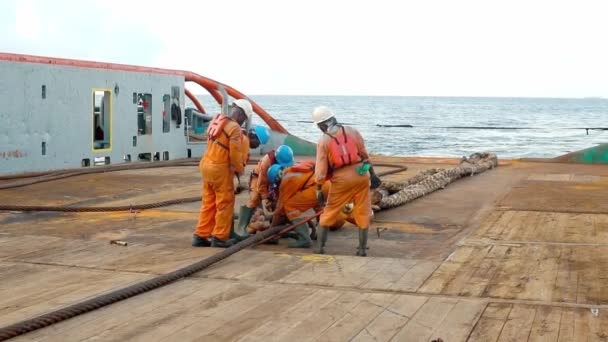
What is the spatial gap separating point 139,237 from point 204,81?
14701mm

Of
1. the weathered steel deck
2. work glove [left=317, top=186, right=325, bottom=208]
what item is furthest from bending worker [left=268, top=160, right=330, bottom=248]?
the weathered steel deck

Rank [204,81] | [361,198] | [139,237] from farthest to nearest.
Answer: [204,81] < [139,237] < [361,198]

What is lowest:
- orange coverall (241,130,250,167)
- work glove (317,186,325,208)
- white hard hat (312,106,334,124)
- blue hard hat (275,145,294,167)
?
work glove (317,186,325,208)

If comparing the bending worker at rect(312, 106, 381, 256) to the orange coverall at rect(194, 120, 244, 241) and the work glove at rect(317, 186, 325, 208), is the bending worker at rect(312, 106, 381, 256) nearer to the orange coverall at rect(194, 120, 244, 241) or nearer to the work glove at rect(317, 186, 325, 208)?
the work glove at rect(317, 186, 325, 208)

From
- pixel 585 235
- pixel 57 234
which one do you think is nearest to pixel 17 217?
pixel 57 234

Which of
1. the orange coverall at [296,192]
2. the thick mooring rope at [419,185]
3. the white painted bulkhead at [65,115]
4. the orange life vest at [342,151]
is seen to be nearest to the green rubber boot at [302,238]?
the orange coverall at [296,192]

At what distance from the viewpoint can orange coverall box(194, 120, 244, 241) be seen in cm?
855

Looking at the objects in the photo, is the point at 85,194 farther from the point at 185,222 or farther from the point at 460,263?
the point at 460,263

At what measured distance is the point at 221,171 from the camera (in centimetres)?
855

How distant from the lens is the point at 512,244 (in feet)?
29.2

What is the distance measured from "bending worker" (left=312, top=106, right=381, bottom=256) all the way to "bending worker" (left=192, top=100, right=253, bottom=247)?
803 millimetres

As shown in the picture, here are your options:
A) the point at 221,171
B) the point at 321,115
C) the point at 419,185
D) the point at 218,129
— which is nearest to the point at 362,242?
the point at 321,115

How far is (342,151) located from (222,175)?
121 cm

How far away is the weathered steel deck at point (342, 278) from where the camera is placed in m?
5.54
